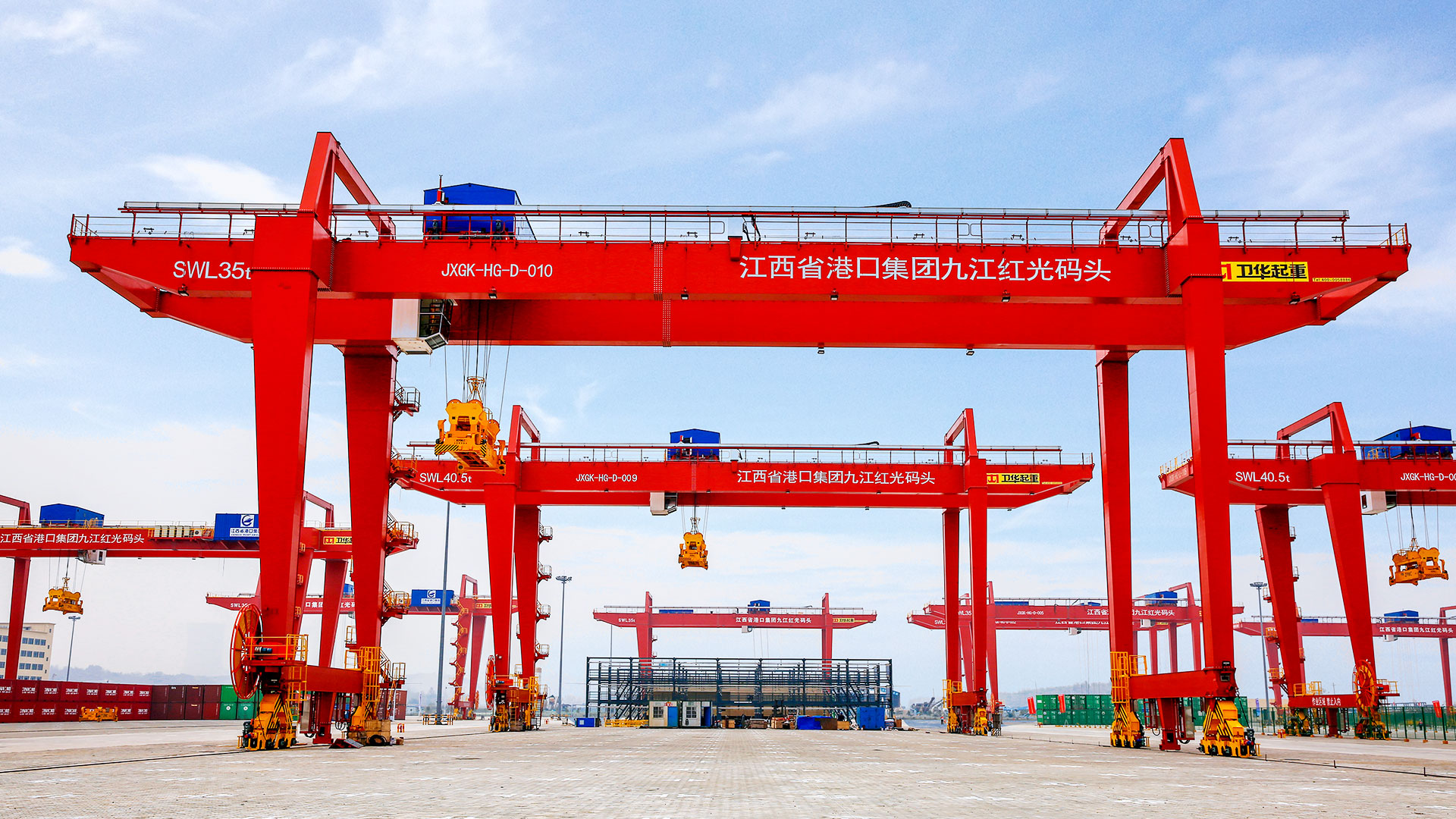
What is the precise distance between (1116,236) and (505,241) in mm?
12265

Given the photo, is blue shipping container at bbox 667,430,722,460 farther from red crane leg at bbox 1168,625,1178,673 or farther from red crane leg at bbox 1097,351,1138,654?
red crane leg at bbox 1168,625,1178,673

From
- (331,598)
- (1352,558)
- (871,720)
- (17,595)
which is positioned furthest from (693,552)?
(17,595)

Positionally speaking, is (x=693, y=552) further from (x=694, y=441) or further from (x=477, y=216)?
(x=477, y=216)

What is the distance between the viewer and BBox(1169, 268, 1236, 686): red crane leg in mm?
18062

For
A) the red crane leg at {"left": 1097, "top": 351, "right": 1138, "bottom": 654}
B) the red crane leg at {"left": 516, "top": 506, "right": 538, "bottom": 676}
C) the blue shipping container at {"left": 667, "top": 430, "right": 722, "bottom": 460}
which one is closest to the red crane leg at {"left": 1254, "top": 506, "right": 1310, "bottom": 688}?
the red crane leg at {"left": 1097, "top": 351, "right": 1138, "bottom": 654}

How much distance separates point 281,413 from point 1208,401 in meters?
15.7

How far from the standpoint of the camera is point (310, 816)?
6.69m

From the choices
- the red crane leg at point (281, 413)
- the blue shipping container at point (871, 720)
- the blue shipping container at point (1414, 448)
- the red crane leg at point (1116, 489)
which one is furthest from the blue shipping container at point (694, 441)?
the blue shipping container at point (871, 720)

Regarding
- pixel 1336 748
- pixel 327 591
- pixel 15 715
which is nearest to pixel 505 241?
pixel 1336 748

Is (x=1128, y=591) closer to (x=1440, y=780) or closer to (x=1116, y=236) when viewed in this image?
(x=1116, y=236)

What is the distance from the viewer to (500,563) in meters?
32.3

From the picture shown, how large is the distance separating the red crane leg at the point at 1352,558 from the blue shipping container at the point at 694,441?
18444 mm

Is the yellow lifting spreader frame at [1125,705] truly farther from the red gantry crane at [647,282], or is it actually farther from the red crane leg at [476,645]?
the red crane leg at [476,645]

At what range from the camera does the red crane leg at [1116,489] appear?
23500 mm
